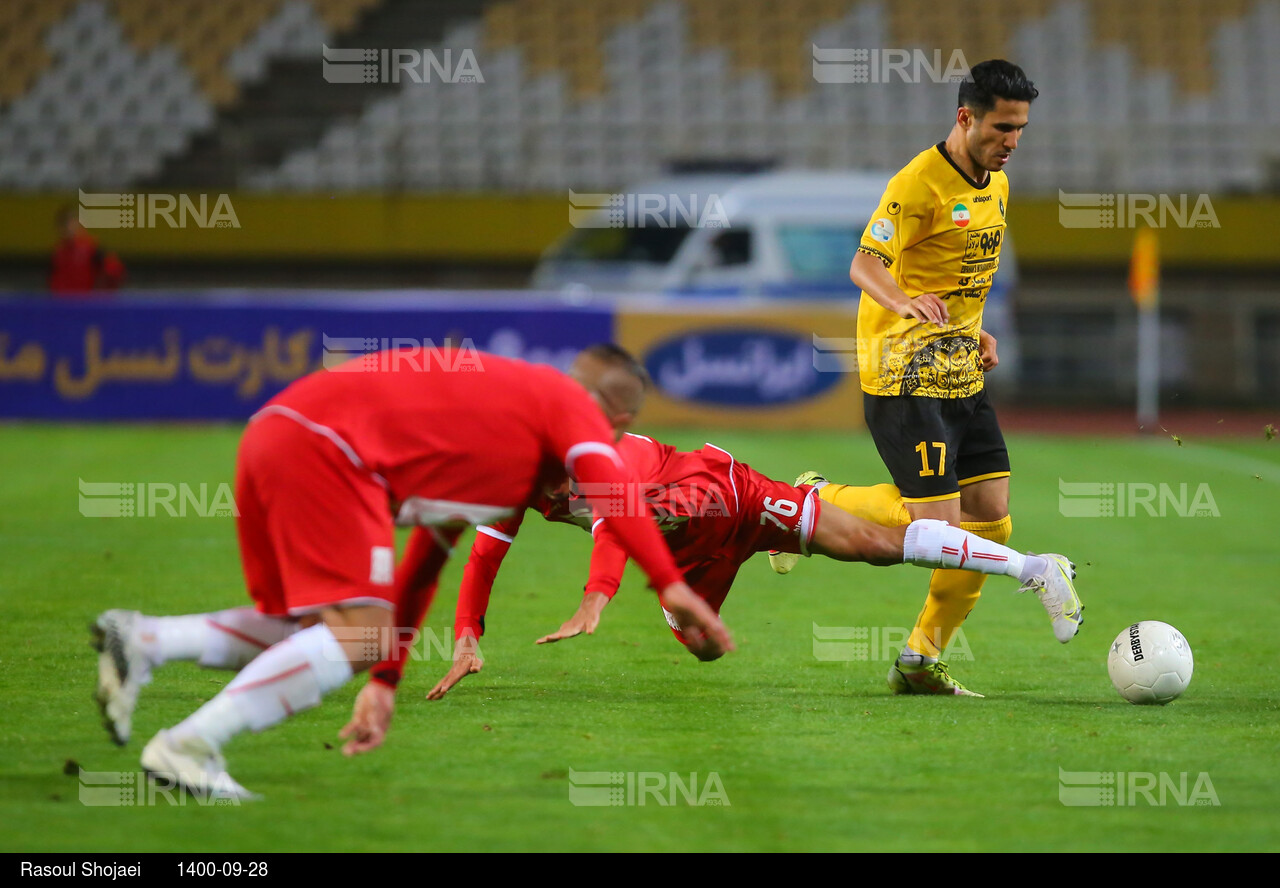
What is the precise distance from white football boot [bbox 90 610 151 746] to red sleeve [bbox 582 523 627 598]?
1.60m

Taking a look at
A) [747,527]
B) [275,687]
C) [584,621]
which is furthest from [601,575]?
[275,687]

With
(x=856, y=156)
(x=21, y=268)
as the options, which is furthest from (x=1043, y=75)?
(x=21, y=268)

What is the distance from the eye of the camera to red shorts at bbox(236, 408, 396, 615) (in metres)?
4.22

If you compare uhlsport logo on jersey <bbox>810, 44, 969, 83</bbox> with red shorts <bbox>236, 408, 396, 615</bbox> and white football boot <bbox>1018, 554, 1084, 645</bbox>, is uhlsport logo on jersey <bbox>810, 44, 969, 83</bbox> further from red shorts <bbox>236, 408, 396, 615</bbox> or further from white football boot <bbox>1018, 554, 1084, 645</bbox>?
red shorts <bbox>236, 408, 396, 615</bbox>

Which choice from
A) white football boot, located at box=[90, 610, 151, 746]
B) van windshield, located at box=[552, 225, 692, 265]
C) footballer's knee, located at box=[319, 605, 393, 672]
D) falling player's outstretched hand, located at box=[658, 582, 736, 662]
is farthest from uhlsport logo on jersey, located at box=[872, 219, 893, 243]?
van windshield, located at box=[552, 225, 692, 265]

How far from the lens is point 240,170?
23.1 m

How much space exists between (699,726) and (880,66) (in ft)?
68.4

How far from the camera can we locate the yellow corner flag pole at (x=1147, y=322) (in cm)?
1775

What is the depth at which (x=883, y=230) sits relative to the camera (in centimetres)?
590

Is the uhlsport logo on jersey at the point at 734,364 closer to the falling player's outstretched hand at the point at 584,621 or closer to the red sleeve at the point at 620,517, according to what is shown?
the falling player's outstretched hand at the point at 584,621

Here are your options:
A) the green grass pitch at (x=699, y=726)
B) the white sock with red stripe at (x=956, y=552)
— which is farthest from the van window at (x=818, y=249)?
the white sock with red stripe at (x=956, y=552)

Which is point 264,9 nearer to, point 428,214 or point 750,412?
point 428,214
